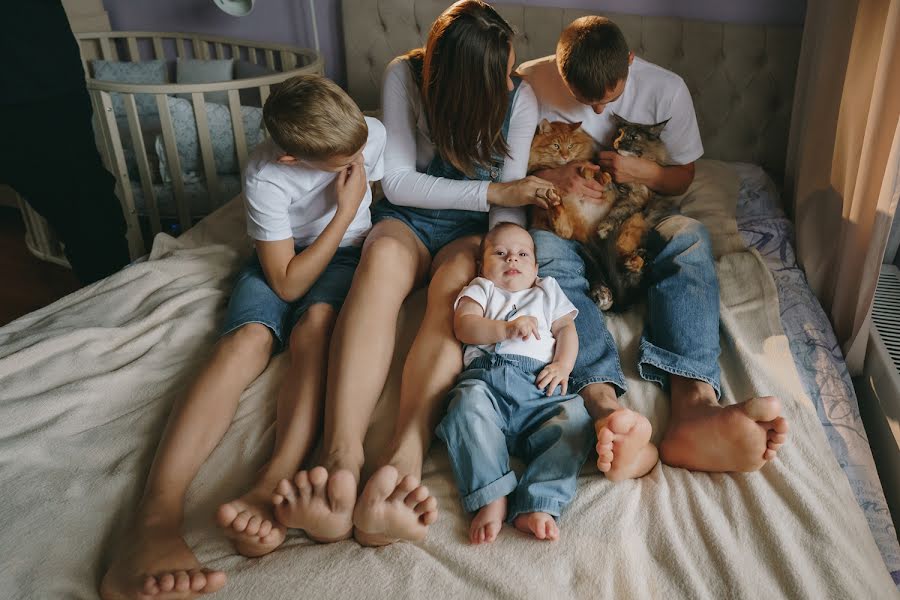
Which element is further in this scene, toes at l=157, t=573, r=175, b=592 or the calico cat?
the calico cat

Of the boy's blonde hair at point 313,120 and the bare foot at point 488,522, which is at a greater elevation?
the boy's blonde hair at point 313,120

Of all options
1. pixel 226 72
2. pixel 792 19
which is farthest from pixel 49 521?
pixel 792 19

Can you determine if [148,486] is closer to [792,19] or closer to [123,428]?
[123,428]

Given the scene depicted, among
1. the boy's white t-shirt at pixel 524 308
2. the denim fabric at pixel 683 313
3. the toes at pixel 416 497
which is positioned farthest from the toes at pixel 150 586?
the denim fabric at pixel 683 313

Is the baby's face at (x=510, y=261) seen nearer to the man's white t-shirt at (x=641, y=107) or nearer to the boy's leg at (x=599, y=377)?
the boy's leg at (x=599, y=377)

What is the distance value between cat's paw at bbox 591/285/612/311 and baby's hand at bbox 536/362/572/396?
0.32 meters

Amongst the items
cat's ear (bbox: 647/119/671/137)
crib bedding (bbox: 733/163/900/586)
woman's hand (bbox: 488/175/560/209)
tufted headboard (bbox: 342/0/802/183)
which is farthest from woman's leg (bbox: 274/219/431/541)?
tufted headboard (bbox: 342/0/802/183)

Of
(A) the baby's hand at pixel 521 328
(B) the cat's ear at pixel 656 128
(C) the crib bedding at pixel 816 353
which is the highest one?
(B) the cat's ear at pixel 656 128

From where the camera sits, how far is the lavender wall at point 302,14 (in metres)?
2.10

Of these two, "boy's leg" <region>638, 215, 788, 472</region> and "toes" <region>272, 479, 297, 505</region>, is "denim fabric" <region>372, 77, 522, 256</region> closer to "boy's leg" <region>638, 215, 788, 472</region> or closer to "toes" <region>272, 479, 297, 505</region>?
"boy's leg" <region>638, 215, 788, 472</region>

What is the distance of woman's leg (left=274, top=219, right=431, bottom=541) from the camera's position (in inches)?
37.0

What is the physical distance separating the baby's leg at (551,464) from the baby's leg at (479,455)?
35 millimetres

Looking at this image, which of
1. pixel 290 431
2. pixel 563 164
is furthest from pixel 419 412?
pixel 563 164

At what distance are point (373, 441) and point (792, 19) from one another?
1.93 meters
